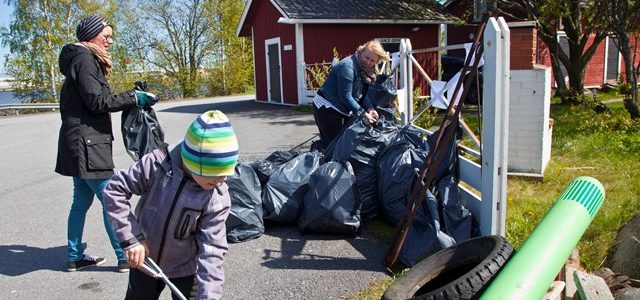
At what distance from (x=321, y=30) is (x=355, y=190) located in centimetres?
1336

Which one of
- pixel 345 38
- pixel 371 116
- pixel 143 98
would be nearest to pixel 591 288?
pixel 371 116

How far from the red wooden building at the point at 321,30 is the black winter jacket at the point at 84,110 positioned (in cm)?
1316

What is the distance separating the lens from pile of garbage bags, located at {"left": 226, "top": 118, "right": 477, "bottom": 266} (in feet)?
12.9

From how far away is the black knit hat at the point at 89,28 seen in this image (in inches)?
140

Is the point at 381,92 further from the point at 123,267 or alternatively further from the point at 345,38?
the point at 345,38

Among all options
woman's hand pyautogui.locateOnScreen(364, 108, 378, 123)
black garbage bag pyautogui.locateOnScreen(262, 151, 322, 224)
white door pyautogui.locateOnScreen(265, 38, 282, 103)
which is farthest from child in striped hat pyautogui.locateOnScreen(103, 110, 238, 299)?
white door pyautogui.locateOnScreen(265, 38, 282, 103)

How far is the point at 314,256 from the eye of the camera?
4102 millimetres

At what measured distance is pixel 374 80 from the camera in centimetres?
582

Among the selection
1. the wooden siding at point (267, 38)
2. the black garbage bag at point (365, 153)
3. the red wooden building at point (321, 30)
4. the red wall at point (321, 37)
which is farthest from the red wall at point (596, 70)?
the black garbage bag at point (365, 153)

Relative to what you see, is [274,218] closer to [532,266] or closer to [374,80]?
[374,80]

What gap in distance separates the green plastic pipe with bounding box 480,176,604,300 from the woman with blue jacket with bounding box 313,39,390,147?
2.42 metres

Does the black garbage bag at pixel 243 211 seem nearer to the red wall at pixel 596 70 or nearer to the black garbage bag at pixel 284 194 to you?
the black garbage bag at pixel 284 194

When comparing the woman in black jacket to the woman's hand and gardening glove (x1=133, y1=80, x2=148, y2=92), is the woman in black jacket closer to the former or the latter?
gardening glove (x1=133, y1=80, x2=148, y2=92)

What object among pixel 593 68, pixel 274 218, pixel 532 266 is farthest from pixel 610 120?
pixel 593 68
